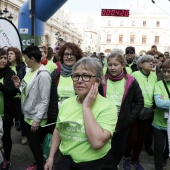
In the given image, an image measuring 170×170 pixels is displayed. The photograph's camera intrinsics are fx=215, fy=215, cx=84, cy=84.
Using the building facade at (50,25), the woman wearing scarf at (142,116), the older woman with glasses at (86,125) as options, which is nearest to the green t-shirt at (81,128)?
the older woman with glasses at (86,125)

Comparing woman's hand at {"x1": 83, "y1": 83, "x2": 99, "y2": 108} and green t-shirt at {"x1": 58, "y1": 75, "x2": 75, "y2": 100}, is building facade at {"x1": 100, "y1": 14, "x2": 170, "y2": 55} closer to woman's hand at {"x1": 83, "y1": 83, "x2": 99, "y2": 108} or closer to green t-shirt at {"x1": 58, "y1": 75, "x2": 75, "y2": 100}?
green t-shirt at {"x1": 58, "y1": 75, "x2": 75, "y2": 100}

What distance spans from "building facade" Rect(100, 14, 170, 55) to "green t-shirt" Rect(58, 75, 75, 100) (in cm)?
5858

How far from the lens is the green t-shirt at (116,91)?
2506 mm

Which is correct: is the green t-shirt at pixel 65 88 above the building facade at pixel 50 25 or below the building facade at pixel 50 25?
below

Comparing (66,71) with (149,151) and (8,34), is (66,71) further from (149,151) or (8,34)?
(8,34)

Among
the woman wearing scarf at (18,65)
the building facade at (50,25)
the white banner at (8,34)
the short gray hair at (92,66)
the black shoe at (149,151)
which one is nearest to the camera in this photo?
the short gray hair at (92,66)

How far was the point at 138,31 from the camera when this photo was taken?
5925cm

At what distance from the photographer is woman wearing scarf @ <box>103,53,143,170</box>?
249 cm

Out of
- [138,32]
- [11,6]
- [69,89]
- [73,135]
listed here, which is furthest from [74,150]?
[138,32]

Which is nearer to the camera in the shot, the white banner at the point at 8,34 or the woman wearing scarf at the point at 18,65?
the woman wearing scarf at the point at 18,65

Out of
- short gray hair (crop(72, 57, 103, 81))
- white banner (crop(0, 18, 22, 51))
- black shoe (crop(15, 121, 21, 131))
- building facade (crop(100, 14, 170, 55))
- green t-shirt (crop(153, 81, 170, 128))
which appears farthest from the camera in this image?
building facade (crop(100, 14, 170, 55))

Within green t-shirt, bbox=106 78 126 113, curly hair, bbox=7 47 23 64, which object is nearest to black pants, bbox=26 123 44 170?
green t-shirt, bbox=106 78 126 113

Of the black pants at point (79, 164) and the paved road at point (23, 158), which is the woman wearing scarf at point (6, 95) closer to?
the paved road at point (23, 158)

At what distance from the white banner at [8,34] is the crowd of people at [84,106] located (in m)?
1.72
